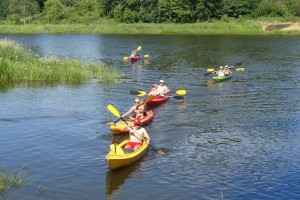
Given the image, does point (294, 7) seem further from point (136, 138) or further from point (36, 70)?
point (136, 138)

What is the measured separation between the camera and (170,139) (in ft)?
66.6

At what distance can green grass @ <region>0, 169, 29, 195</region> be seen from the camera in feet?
46.9

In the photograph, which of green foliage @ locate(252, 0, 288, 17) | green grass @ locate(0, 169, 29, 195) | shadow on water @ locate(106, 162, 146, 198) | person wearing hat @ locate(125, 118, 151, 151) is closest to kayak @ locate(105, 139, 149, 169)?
shadow on water @ locate(106, 162, 146, 198)

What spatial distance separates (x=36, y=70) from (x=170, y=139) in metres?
16.2

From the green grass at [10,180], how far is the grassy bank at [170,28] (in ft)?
231

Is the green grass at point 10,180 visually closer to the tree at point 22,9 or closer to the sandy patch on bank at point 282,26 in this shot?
the sandy patch on bank at point 282,26

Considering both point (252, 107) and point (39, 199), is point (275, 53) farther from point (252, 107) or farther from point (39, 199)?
point (39, 199)

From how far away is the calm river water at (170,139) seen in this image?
14820 mm

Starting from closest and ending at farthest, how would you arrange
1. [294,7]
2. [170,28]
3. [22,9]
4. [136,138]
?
[136,138], [170,28], [294,7], [22,9]

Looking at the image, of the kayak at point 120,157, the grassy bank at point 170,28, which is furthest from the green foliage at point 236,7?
the kayak at point 120,157

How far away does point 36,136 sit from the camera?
20.4 meters

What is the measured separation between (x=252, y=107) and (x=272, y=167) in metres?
10.1

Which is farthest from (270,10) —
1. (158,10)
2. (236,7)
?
(158,10)

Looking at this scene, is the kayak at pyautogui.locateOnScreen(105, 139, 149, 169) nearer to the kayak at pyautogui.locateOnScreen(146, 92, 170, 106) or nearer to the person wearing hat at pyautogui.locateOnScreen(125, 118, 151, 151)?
the person wearing hat at pyautogui.locateOnScreen(125, 118, 151, 151)
